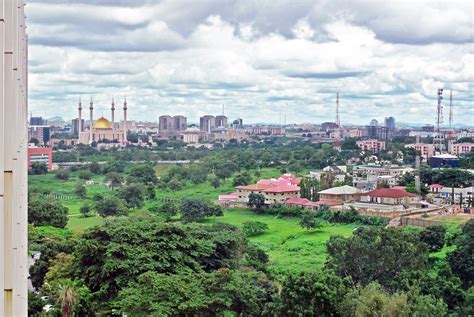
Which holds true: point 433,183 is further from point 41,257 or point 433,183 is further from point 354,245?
point 41,257

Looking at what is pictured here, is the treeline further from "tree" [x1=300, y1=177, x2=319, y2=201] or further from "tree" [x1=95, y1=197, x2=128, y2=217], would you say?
"tree" [x1=300, y1=177, x2=319, y2=201]

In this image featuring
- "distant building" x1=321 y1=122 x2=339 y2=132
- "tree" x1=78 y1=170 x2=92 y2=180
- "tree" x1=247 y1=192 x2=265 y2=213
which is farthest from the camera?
"distant building" x1=321 y1=122 x2=339 y2=132

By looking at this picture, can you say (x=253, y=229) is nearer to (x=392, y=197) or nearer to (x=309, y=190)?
(x=392, y=197)

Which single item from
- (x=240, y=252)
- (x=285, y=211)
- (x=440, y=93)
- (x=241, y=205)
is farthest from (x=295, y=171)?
(x=240, y=252)

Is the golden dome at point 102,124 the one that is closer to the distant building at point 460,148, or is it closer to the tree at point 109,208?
the distant building at point 460,148

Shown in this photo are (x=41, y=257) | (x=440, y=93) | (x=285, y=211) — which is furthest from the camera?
(x=440, y=93)

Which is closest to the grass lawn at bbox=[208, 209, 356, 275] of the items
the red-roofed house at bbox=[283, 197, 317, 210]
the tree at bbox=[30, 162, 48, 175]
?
the red-roofed house at bbox=[283, 197, 317, 210]
